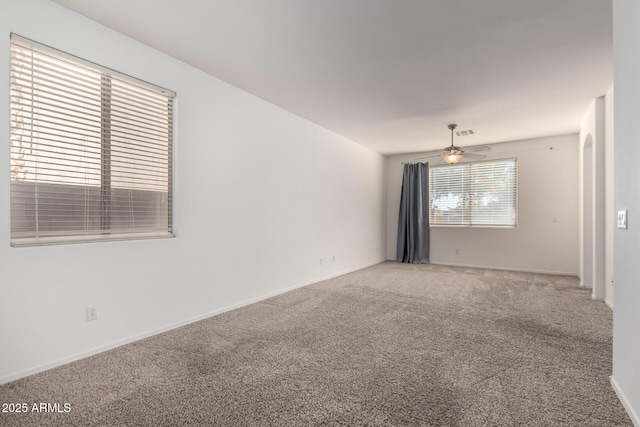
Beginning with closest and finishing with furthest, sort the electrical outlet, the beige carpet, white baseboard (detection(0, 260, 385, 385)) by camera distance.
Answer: the beige carpet
white baseboard (detection(0, 260, 385, 385))
the electrical outlet

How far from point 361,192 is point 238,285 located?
3742mm

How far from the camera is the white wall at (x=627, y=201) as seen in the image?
170 centimetres

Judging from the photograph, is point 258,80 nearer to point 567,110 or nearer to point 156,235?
point 156,235

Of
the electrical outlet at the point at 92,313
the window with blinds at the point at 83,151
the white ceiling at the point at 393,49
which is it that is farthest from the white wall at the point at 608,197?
the electrical outlet at the point at 92,313

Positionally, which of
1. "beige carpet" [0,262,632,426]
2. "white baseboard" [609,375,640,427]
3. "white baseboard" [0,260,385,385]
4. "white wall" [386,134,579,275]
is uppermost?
"white wall" [386,134,579,275]

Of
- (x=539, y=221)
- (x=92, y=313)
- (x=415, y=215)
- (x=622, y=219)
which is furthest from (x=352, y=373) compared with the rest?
(x=539, y=221)

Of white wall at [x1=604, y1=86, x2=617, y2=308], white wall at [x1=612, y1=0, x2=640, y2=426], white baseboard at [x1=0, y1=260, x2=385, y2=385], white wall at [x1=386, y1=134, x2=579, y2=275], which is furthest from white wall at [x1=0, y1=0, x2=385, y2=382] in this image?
white wall at [x1=604, y1=86, x2=617, y2=308]

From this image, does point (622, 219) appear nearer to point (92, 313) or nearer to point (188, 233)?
point (188, 233)

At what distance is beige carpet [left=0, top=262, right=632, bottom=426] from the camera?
1794mm

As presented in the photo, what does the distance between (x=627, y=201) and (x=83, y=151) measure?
149 inches

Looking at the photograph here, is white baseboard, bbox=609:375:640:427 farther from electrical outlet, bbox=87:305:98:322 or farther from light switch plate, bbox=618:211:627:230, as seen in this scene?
electrical outlet, bbox=87:305:98:322

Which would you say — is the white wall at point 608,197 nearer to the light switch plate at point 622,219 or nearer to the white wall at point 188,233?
the light switch plate at point 622,219

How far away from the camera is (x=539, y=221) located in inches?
246

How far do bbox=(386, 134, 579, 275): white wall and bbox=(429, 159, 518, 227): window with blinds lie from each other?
155mm
